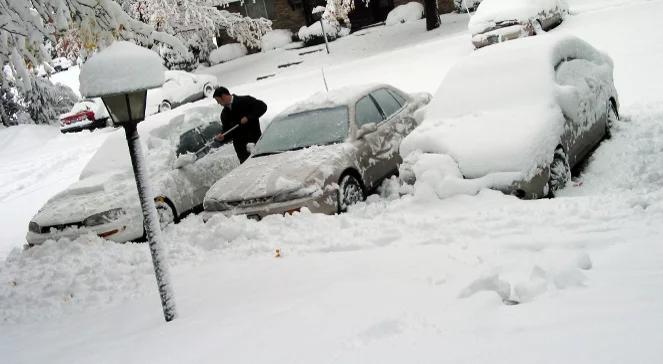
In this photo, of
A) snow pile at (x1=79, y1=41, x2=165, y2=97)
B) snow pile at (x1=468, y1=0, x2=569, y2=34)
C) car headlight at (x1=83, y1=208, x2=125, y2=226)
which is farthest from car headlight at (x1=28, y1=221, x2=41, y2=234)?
snow pile at (x1=468, y1=0, x2=569, y2=34)

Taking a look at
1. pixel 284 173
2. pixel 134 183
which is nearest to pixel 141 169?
pixel 284 173

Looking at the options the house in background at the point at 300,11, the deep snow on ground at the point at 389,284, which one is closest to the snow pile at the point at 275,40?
the house in background at the point at 300,11

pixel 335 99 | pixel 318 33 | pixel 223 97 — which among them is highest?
pixel 223 97

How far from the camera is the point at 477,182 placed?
5793 mm

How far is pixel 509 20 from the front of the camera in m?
15.1

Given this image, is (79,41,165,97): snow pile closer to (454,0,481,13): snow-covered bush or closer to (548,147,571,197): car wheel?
(548,147,571,197): car wheel

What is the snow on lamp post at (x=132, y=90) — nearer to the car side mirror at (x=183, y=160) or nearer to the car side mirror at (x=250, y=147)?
the car side mirror at (x=250, y=147)

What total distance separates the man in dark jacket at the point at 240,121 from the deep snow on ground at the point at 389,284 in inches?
55.4

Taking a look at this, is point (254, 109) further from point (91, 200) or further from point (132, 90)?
point (132, 90)

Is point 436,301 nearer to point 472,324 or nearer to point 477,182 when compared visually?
point 472,324

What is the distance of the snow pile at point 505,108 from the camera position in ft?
19.1

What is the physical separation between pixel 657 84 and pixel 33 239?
9.97 m

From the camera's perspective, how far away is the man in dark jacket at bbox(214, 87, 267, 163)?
27.6 feet

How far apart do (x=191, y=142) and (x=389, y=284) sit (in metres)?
5.57
